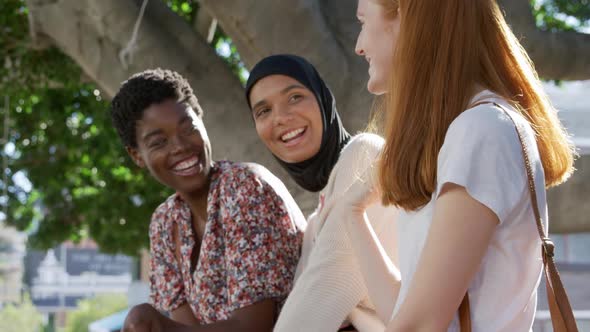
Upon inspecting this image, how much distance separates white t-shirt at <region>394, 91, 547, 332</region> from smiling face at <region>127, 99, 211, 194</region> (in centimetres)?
154

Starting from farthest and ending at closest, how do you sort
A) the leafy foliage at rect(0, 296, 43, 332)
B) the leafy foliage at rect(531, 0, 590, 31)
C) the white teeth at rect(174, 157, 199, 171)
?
the leafy foliage at rect(0, 296, 43, 332) < the leafy foliage at rect(531, 0, 590, 31) < the white teeth at rect(174, 157, 199, 171)

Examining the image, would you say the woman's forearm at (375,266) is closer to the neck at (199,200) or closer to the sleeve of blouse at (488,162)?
the sleeve of blouse at (488,162)

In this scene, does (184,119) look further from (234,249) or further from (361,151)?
(361,151)

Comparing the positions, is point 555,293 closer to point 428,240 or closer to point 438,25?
point 428,240

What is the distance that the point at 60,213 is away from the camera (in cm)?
1243

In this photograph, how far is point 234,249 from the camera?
3.17 m

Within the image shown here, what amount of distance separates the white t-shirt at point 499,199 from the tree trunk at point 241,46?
9.03ft

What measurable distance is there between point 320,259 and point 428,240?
3.02ft

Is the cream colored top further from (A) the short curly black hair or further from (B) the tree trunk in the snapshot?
(B) the tree trunk

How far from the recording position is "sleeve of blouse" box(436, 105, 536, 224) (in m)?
1.90

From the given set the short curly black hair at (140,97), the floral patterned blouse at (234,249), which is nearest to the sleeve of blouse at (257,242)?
the floral patterned blouse at (234,249)

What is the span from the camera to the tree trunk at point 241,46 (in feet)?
17.0

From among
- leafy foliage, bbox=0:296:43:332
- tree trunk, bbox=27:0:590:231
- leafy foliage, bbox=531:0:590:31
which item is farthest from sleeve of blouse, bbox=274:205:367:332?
leafy foliage, bbox=0:296:43:332

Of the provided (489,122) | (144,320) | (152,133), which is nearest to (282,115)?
(152,133)
